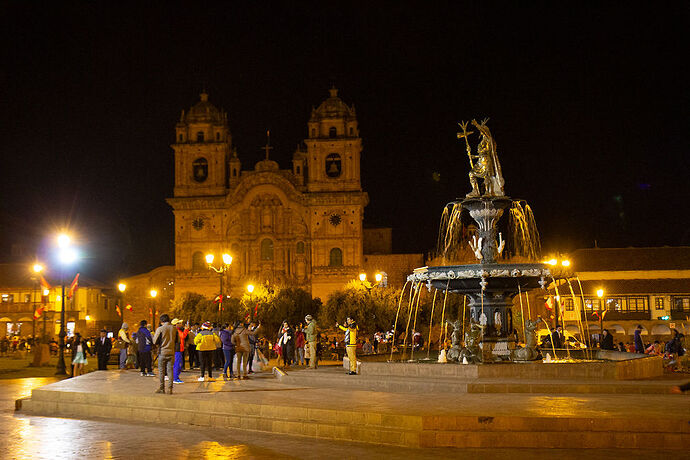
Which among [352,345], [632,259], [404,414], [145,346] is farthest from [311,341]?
[632,259]

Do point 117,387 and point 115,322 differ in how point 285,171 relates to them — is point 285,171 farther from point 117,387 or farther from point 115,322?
point 117,387

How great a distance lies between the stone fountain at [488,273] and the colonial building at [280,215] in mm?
48677

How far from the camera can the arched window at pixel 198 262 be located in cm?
6794

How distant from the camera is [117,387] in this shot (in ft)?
44.9

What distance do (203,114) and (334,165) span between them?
43.5 ft

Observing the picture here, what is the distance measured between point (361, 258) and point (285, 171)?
34.0 ft

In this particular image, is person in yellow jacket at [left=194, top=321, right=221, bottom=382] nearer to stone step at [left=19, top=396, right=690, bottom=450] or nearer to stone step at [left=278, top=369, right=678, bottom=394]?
stone step at [left=278, top=369, right=678, bottom=394]

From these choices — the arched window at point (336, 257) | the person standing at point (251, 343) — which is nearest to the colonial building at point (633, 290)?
the arched window at point (336, 257)

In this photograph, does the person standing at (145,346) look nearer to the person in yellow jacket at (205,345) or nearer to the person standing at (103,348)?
the person in yellow jacket at (205,345)

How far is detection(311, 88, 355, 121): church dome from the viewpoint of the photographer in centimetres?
6862

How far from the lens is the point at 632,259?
64.0 metres

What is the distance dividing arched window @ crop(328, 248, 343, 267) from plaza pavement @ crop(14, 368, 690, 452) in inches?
2101

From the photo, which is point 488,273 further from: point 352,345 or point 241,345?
point 241,345

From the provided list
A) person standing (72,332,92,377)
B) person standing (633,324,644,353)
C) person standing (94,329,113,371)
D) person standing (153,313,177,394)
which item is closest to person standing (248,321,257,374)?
person standing (153,313,177,394)
